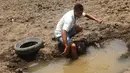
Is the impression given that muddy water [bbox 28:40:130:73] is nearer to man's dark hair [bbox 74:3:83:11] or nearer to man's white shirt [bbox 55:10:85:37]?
man's white shirt [bbox 55:10:85:37]

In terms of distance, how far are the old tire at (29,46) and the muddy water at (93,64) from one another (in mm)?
347

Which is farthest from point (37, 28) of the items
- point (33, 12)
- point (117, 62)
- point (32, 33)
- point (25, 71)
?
point (117, 62)

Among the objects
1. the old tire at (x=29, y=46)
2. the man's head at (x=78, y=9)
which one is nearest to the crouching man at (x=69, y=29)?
the man's head at (x=78, y=9)

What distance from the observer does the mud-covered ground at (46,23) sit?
25.6 feet

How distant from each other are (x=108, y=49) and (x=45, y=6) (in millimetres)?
3507

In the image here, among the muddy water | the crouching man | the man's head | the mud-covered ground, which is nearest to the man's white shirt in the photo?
the crouching man

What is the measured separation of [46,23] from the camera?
9273mm

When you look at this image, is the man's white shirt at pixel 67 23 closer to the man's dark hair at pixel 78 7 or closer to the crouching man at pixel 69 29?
the crouching man at pixel 69 29

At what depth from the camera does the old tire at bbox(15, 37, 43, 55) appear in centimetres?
753

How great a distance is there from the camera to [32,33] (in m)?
8.78

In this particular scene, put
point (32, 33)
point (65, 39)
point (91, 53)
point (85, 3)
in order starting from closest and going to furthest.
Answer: point (65, 39)
point (91, 53)
point (32, 33)
point (85, 3)

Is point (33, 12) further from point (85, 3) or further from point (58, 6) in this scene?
point (85, 3)

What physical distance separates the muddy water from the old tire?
347mm

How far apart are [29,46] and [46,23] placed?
59.0 inches
